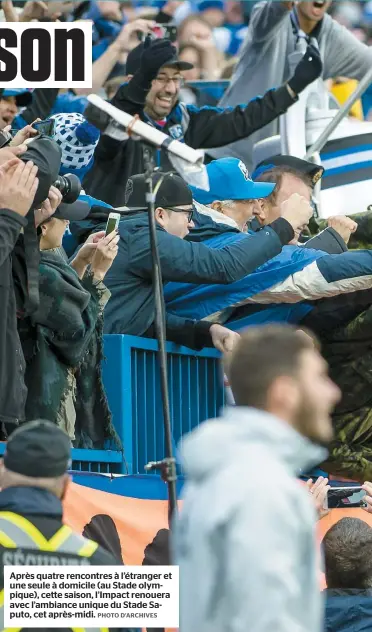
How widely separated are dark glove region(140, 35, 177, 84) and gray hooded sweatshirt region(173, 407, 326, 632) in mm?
4874

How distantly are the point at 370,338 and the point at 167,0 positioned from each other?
7476 millimetres

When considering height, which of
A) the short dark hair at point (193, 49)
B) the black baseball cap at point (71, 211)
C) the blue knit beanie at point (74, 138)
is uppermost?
the short dark hair at point (193, 49)

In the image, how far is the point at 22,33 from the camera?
747cm

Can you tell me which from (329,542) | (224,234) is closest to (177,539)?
A: (329,542)

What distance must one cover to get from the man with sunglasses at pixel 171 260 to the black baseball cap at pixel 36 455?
2.49 metres

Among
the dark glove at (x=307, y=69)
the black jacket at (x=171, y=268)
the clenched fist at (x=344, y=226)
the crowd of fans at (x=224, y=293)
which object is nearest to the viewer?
the crowd of fans at (x=224, y=293)

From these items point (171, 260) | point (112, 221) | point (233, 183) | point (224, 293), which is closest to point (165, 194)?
point (171, 260)

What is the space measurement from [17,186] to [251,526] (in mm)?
2328

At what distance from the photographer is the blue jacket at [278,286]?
6824 mm

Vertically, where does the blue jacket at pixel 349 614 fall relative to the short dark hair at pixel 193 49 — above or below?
below

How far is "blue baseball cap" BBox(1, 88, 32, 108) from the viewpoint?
324 inches

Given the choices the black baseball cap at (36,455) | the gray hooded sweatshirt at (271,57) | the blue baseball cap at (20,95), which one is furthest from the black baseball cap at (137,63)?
the black baseball cap at (36,455)

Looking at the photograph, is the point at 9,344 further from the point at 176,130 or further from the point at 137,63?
the point at 176,130

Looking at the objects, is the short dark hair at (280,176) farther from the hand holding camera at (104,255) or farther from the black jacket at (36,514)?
the black jacket at (36,514)
